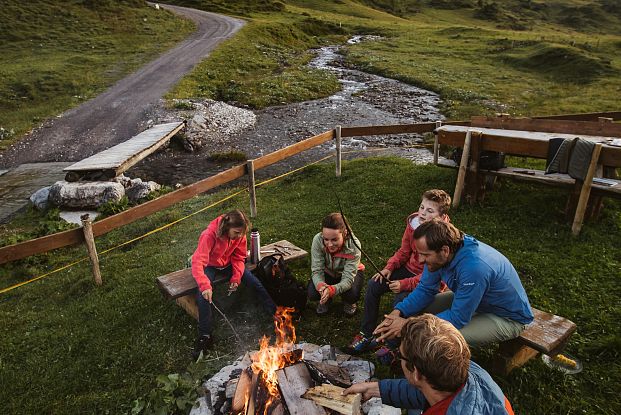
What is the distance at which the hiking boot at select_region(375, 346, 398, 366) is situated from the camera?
199 inches

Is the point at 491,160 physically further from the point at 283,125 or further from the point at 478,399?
the point at 283,125

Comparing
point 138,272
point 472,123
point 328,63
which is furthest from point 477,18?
point 138,272

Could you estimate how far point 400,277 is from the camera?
19.3 feet

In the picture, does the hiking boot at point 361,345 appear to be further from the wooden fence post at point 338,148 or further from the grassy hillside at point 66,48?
the grassy hillside at point 66,48

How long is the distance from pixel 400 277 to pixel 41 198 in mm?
12025

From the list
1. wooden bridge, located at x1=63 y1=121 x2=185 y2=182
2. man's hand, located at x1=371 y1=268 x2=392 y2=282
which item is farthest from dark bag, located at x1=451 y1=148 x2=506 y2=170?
wooden bridge, located at x1=63 y1=121 x2=185 y2=182

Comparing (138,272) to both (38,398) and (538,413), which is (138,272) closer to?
(38,398)

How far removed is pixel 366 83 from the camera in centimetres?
3025

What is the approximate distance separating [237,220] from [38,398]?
3.10m

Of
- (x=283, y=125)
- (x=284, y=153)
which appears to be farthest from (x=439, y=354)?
(x=283, y=125)

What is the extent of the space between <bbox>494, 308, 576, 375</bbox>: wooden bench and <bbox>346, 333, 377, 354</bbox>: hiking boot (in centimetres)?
142

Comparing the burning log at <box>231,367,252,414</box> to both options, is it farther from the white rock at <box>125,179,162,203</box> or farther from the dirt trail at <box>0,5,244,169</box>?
the dirt trail at <box>0,5,244,169</box>

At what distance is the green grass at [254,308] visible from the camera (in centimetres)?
493

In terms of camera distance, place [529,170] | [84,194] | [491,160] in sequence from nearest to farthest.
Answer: [529,170], [491,160], [84,194]
